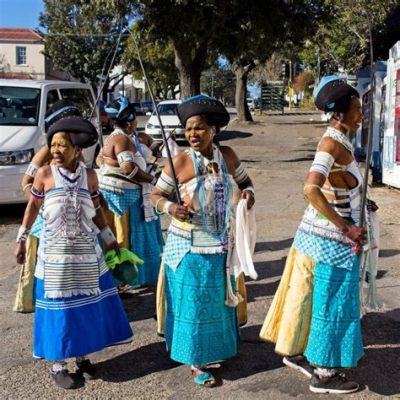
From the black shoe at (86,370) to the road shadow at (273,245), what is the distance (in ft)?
11.7

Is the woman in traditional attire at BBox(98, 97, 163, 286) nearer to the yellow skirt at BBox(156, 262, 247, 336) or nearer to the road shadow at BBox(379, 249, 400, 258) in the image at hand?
the yellow skirt at BBox(156, 262, 247, 336)

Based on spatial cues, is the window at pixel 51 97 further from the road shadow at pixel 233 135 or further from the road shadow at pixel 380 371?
the road shadow at pixel 233 135

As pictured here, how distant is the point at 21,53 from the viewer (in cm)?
5675

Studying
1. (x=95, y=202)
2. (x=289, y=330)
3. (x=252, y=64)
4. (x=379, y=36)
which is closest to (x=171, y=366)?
(x=289, y=330)

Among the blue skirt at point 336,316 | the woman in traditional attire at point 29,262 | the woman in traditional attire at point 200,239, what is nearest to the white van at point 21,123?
the woman in traditional attire at point 29,262

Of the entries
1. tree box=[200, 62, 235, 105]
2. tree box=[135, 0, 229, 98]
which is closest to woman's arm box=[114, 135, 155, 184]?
tree box=[135, 0, 229, 98]

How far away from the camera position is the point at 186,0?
1260 centimetres

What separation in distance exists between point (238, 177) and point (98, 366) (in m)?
1.59

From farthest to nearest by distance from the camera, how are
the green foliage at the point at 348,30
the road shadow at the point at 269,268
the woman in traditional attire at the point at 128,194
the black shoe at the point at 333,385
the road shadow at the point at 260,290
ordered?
the green foliage at the point at 348,30
the road shadow at the point at 269,268
the road shadow at the point at 260,290
the woman in traditional attire at the point at 128,194
the black shoe at the point at 333,385

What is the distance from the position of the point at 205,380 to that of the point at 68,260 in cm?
112

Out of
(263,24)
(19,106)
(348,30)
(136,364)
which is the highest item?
(348,30)

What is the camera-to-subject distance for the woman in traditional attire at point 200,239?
3.64 m

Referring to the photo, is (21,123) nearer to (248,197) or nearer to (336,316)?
(248,197)

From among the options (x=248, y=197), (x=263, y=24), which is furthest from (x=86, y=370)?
(x=263, y=24)
